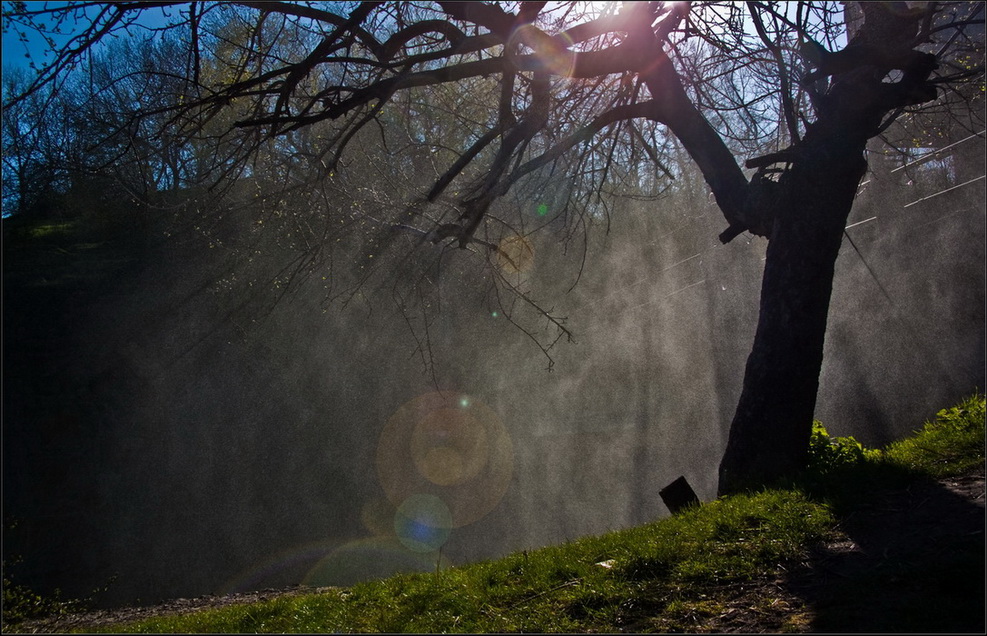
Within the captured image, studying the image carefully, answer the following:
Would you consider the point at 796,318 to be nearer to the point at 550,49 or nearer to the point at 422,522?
the point at 550,49

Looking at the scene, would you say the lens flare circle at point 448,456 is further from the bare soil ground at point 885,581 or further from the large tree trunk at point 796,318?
the bare soil ground at point 885,581

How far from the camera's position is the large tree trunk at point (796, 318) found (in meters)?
5.40

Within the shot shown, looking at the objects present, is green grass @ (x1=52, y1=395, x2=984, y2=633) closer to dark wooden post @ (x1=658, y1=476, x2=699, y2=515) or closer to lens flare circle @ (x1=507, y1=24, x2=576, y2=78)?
dark wooden post @ (x1=658, y1=476, x2=699, y2=515)

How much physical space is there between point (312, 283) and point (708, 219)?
8.77 m

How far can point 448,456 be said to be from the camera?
51.1 feet

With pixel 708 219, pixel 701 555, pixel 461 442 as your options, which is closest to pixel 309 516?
pixel 461 442

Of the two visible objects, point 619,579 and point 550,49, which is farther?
point 550,49

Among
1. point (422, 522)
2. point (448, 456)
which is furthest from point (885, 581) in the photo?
point (448, 456)

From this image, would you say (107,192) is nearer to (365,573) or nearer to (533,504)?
(365,573)

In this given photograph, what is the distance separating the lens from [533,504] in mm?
14539

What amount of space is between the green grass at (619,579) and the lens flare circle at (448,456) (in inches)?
412

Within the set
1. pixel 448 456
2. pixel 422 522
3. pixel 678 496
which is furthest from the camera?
pixel 448 456

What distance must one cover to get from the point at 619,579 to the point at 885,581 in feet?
4.08

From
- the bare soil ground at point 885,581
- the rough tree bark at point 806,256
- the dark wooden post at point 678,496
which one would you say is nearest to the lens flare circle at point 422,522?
the dark wooden post at point 678,496
